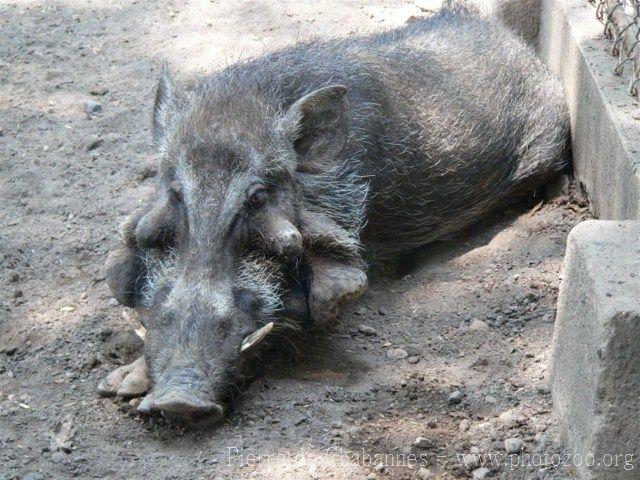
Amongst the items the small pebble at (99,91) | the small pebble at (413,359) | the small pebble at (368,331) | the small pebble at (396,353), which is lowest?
the small pebble at (368,331)

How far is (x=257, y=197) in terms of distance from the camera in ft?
13.4

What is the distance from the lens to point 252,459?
3.41 meters

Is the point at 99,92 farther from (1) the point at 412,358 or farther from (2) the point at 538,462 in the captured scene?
(2) the point at 538,462

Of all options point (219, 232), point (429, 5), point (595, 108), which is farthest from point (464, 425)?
point (429, 5)

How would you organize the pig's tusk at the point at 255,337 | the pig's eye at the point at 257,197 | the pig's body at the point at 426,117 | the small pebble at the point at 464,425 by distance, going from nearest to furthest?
the small pebble at the point at 464,425 < the pig's tusk at the point at 255,337 < the pig's eye at the point at 257,197 < the pig's body at the point at 426,117

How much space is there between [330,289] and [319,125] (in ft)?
2.54

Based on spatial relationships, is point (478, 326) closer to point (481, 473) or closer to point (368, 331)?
point (368, 331)

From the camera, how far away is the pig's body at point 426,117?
4.67 meters

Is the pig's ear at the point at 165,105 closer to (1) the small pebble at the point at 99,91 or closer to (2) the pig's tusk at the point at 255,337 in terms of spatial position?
(2) the pig's tusk at the point at 255,337

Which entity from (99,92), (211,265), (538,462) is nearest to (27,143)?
(99,92)

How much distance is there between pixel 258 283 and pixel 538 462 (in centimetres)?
130

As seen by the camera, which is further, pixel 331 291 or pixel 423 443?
pixel 331 291

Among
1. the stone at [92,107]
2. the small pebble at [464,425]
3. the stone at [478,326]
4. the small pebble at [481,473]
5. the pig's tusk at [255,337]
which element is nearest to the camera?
the small pebble at [481,473]

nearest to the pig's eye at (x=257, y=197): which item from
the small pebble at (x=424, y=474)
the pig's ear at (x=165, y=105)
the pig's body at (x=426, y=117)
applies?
the pig's body at (x=426, y=117)
